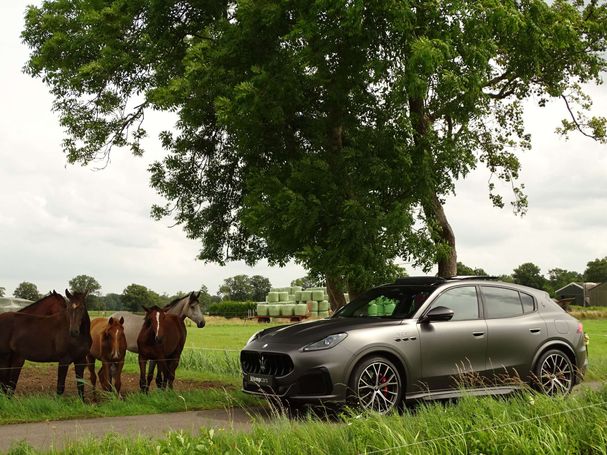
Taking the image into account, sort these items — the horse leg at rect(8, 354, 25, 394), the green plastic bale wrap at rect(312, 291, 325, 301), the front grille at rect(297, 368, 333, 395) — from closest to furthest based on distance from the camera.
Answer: the front grille at rect(297, 368, 333, 395) → the horse leg at rect(8, 354, 25, 394) → the green plastic bale wrap at rect(312, 291, 325, 301)

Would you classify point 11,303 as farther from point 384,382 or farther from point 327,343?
point 384,382

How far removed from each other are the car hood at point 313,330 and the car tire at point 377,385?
54cm

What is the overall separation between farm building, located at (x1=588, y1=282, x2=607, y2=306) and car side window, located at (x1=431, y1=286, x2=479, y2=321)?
117672 mm

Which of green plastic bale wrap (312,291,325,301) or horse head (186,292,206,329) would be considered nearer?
horse head (186,292,206,329)

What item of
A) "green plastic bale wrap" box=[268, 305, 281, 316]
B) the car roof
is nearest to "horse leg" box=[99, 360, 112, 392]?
the car roof

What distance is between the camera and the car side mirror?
1107 cm

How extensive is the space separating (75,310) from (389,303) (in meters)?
4.85

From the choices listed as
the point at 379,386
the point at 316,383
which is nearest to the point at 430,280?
the point at 379,386

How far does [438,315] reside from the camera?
1110 centimetres

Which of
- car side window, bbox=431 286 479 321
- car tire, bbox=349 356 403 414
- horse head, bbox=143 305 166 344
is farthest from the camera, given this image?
horse head, bbox=143 305 166 344

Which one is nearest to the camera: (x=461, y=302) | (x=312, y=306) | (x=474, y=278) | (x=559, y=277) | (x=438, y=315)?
(x=438, y=315)

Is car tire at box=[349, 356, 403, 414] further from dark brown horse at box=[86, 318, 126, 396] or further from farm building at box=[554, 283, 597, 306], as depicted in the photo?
farm building at box=[554, 283, 597, 306]

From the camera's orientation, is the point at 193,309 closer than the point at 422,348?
No

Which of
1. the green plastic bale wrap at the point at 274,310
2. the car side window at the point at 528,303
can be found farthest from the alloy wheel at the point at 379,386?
the green plastic bale wrap at the point at 274,310
